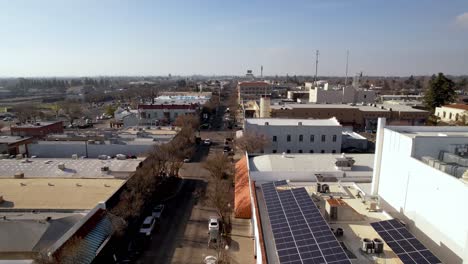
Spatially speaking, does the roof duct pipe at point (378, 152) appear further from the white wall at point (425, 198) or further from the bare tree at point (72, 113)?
the bare tree at point (72, 113)

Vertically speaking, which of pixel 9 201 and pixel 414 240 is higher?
pixel 414 240

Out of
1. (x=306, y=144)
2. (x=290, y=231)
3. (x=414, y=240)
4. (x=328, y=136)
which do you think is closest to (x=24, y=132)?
(x=306, y=144)

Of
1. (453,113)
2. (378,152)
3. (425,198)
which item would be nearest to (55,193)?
(378,152)

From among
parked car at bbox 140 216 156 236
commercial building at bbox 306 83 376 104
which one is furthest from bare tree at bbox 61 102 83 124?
commercial building at bbox 306 83 376 104

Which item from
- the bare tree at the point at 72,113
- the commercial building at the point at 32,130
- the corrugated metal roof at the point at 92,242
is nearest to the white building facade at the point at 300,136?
the corrugated metal roof at the point at 92,242

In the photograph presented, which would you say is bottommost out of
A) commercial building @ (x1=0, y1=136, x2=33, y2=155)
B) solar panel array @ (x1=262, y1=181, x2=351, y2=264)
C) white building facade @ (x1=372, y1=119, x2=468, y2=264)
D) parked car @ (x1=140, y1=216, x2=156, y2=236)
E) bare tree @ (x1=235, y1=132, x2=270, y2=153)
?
parked car @ (x1=140, y1=216, x2=156, y2=236)

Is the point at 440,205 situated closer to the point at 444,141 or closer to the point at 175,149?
the point at 444,141

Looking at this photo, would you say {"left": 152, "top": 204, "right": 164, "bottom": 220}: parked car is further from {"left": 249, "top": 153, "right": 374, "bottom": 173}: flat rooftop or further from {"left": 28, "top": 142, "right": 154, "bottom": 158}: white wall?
{"left": 28, "top": 142, "right": 154, "bottom": 158}: white wall
